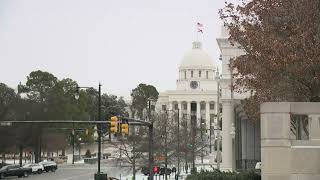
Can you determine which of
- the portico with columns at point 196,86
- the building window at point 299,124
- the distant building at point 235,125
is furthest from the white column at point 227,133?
the portico with columns at point 196,86

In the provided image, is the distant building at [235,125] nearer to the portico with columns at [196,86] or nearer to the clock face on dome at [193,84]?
the portico with columns at [196,86]

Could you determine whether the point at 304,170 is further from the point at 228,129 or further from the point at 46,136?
the point at 46,136

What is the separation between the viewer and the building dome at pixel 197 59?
17612cm

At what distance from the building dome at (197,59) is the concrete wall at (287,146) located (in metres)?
158

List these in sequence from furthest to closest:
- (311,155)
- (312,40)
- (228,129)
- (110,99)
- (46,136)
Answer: (110,99)
(46,136)
(228,129)
(312,40)
(311,155)

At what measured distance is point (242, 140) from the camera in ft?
212

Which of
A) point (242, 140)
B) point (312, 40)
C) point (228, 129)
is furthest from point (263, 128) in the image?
point (242, 140)

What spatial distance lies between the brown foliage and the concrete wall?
11.6 feet

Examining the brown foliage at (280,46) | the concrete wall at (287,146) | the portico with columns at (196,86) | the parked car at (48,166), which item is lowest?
the parked car at (48,166)

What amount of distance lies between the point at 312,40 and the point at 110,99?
139 m

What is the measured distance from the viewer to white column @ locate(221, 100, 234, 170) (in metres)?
54.8

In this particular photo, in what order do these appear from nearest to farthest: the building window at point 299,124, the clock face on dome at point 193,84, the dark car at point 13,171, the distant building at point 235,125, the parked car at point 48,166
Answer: the building window at point 299,124 < the distant building at point 235,125 < the dark car at point 13,171 < the parked car at point 48,166 < the clock face on dome at point 193,84

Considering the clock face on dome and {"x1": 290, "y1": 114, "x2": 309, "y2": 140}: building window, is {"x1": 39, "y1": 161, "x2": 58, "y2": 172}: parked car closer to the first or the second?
{"x1": 290, "y1": 114, "x2": 309, "y2": 140}: building window

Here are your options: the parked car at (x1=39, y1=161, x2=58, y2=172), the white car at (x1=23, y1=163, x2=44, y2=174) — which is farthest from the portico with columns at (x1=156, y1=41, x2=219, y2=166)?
the white car at (x1=23, y1=163, x2=44, y2=174)
